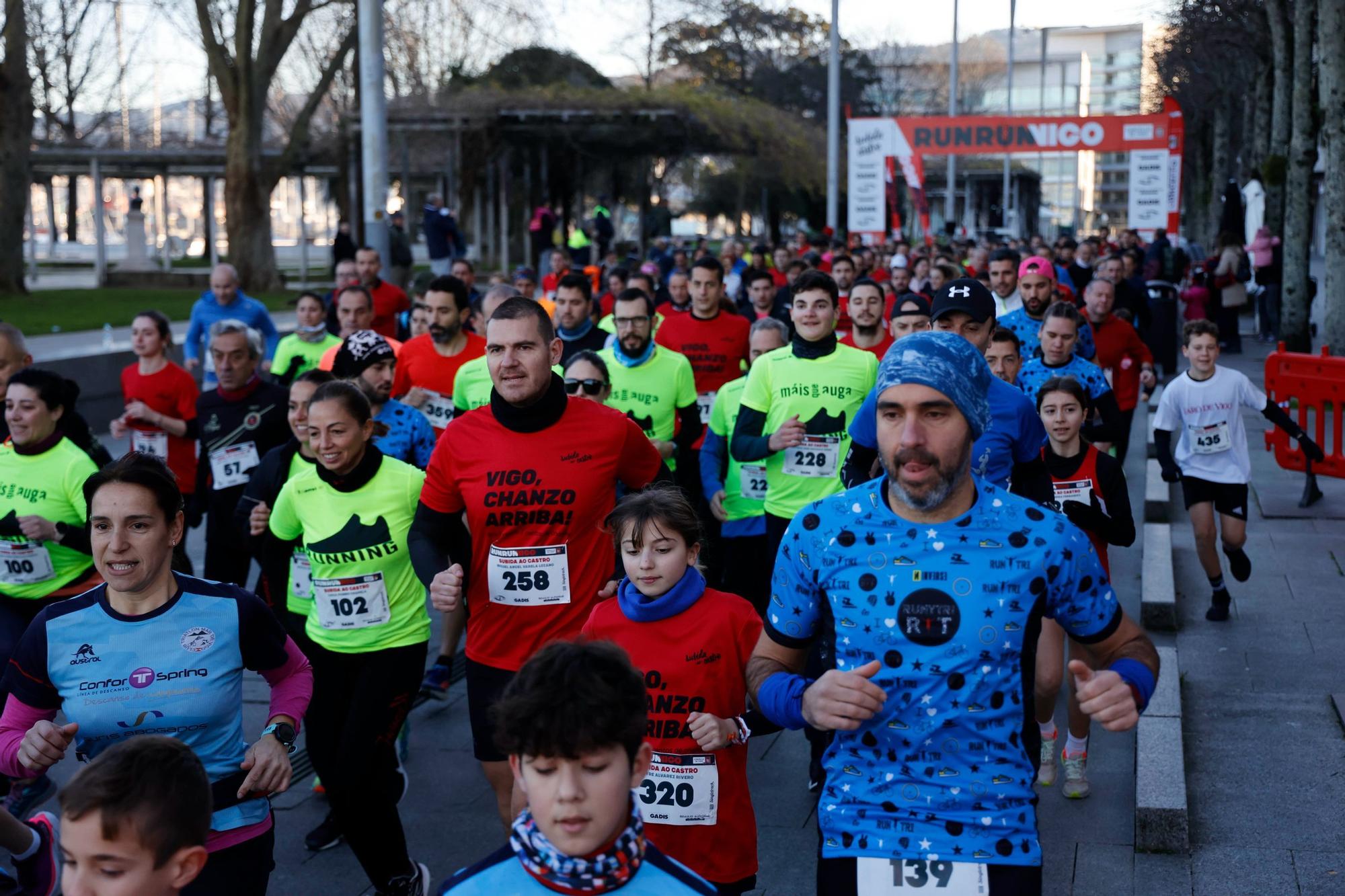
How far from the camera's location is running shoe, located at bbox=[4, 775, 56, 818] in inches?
231

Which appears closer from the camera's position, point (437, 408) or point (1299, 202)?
point (437, 408)

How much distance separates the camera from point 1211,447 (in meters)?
8.36

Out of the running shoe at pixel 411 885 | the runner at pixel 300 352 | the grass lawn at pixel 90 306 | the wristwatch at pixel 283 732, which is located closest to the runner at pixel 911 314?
the running shoe at pixel 411 885

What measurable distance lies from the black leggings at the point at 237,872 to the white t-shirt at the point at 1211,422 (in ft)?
19.7

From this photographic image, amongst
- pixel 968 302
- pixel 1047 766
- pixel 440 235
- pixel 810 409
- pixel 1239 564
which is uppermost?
pixel 440 235

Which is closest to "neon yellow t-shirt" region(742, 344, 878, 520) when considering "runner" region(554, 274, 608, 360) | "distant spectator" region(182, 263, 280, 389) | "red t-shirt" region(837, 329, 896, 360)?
"red t-shirt" region(837, 329, 896, 360)

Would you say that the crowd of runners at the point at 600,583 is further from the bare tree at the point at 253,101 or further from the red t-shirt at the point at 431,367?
the bare tree at the point at 253,101

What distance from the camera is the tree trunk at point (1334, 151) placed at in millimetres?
14508

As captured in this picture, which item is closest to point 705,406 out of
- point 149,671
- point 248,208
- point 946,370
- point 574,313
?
point 574,313

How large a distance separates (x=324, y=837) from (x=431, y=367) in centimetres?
356

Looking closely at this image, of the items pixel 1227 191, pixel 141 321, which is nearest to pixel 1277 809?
pixel 141 321

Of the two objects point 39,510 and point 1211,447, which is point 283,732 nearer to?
point 39,510

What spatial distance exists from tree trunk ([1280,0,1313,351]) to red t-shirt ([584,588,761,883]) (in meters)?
16.5

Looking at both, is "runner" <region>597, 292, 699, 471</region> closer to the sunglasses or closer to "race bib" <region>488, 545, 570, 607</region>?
the sunglasses
